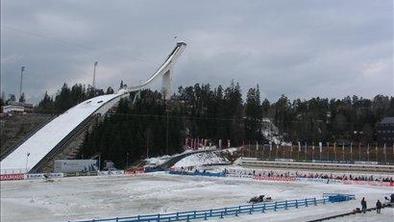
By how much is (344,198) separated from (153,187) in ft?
78.2

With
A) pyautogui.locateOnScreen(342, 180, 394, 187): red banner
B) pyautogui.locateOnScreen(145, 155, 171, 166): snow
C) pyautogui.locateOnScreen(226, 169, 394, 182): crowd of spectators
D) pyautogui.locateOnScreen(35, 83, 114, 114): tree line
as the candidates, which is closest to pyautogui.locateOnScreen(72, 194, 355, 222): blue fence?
pyautogui.locateOnScreen(342, 180, 394, 187): red banner

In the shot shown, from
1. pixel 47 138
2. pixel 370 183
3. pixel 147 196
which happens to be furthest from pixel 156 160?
pixel 147 196

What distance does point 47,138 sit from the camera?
105 m

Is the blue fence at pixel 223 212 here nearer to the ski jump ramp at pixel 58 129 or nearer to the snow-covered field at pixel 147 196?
the snow-covered field at pixel 147 196

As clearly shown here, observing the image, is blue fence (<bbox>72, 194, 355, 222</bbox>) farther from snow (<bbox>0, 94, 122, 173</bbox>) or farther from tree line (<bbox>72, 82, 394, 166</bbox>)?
tree line (<bbox>72, 82, 394, 166</bbox>)

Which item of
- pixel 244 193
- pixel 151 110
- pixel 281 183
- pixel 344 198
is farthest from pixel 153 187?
pixel 151 110

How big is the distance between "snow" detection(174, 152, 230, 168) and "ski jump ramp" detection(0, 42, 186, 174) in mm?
21972

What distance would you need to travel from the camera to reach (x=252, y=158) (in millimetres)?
104812

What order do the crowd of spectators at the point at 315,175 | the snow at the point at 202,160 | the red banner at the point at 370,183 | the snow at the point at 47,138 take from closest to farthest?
the red banner at the point at 370,183 < the crowd of spectators at the point at 315,175 < the snow at the point at 47,138 < the snow at the point at 202,160

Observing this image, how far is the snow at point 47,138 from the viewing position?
91.5 meters

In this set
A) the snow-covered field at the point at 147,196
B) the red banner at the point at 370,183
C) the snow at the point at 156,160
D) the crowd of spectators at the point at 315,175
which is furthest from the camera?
the snow at the point at 156,160

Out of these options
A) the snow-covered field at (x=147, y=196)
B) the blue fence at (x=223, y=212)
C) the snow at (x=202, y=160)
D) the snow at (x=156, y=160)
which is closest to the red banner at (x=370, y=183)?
the snow-covered field at (x=147, y=196)

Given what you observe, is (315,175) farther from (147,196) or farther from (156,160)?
(156,160)

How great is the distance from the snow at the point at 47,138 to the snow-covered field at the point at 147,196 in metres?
17.7
